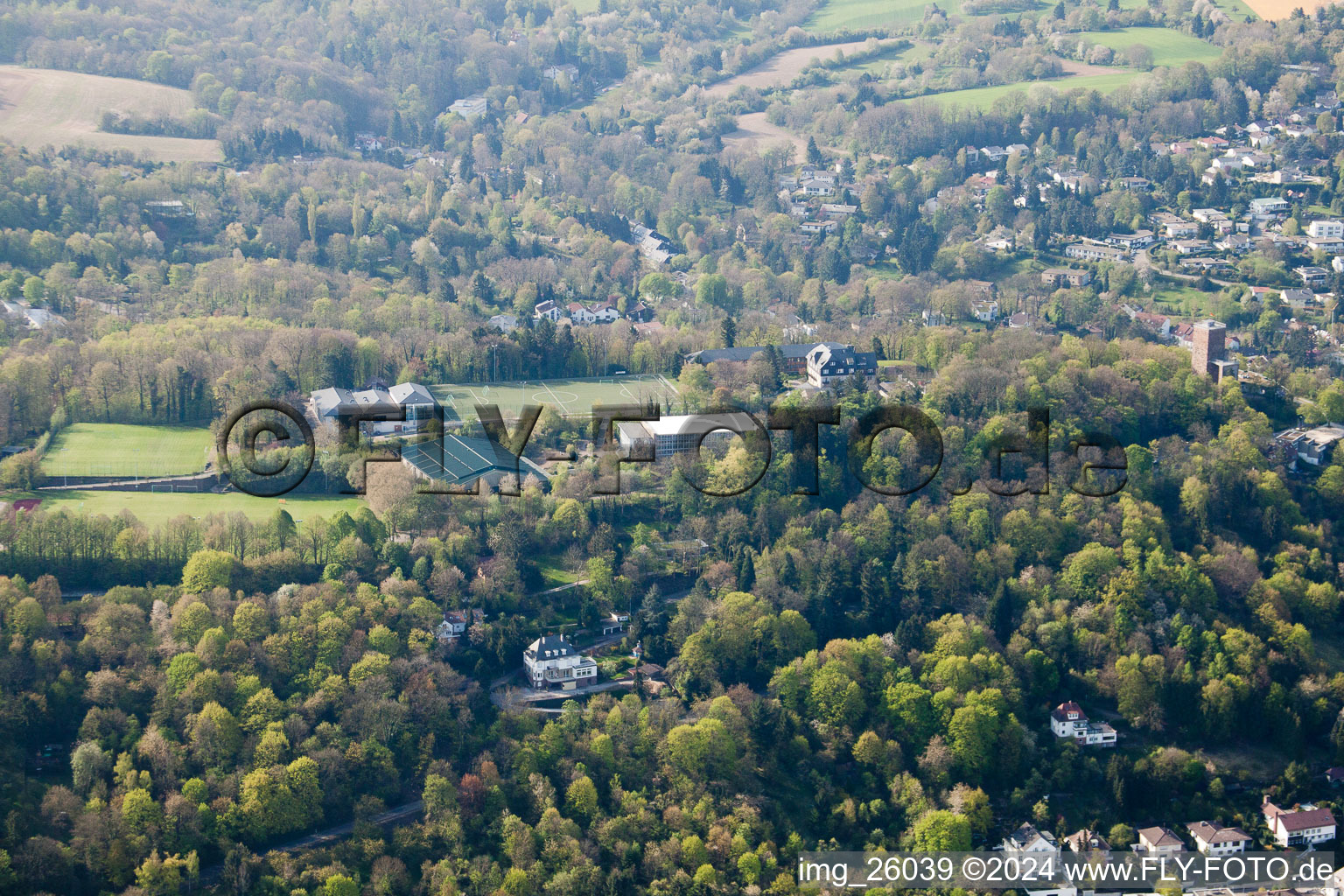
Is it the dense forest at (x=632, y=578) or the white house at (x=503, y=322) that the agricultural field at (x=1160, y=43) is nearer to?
the dense forest at (x=632, y=578)

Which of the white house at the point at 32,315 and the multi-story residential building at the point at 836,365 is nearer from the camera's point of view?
the multi-story residential building at the point at 836,365

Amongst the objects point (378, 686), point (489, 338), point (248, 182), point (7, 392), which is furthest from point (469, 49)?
point (378, 686)

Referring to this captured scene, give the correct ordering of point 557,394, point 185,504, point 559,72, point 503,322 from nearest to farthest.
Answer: point 185,504 → point 557,394 → point 503,322 → point 559,72

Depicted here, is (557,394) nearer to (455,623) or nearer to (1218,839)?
(455,623)

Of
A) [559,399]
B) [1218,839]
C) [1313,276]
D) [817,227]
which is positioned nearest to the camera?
[1218,839]

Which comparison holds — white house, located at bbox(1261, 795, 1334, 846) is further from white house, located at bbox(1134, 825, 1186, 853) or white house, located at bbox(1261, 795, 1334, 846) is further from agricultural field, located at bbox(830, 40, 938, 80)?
agricultural field, located at bbox(830, 40, 938, 80)

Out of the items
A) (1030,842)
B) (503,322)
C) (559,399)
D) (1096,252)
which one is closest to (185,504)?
(559,399)

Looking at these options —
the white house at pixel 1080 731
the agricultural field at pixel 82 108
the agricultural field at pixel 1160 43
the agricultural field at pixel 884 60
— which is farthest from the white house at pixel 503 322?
the agricultural field at pixel 1160 43
